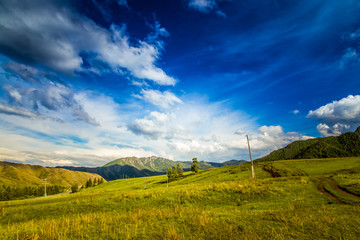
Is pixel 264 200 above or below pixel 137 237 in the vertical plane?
below

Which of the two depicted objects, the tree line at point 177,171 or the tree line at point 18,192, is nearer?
the tree line at point 177,171

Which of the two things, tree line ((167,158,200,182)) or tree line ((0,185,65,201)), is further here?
tree line ((0,185,65,201))

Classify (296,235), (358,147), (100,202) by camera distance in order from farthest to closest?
(358,147) → (100,202) → (296,235)

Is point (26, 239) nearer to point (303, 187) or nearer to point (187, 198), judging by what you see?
point (187, 198)

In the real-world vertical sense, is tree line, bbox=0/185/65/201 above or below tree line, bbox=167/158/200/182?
below

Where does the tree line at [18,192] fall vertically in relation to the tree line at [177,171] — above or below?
below

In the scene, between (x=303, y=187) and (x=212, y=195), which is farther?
(x=303, y=187)

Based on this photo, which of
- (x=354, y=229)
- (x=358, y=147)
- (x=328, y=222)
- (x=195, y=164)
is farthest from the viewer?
(x=358, y=147)

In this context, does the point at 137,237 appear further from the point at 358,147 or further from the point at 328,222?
the point at 358,147

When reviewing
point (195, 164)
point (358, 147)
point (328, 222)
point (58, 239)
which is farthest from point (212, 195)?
point (358, 147)

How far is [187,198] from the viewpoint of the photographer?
20109 mm

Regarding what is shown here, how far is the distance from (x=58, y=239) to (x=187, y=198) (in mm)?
14312

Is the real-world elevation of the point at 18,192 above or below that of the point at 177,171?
below

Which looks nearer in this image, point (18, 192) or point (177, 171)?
point (177, 171)
